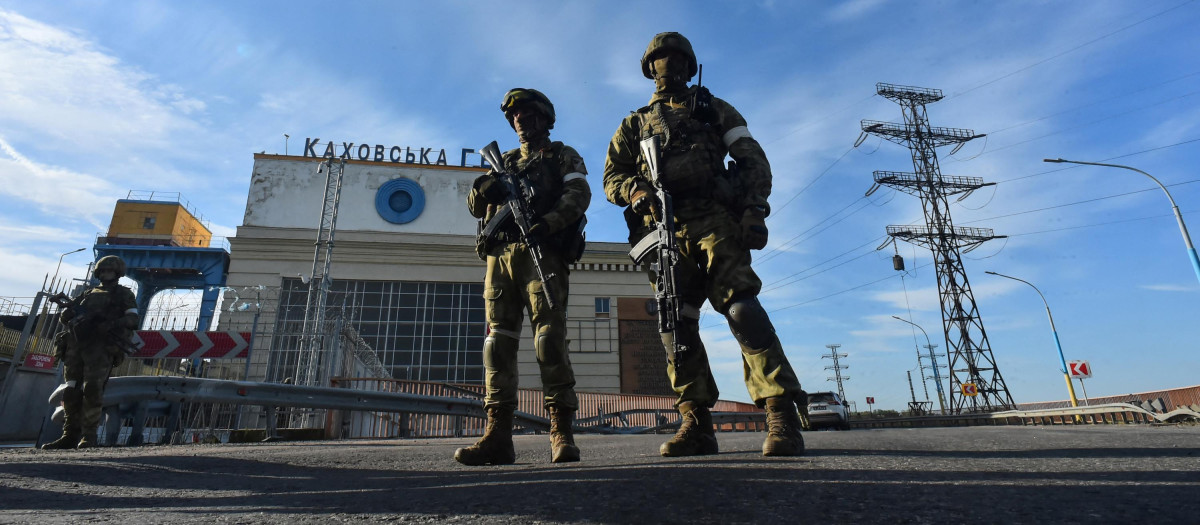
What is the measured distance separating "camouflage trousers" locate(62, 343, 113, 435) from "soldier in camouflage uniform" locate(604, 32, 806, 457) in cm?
525

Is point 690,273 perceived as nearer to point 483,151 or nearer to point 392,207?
point 483,151

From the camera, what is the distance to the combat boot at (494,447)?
2.68 metres

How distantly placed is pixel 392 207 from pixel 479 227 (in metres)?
21.7

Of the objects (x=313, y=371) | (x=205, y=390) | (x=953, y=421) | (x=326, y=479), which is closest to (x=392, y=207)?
(x=313, y=371)

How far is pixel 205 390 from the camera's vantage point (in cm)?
593

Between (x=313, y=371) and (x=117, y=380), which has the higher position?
(x=313, y=371)

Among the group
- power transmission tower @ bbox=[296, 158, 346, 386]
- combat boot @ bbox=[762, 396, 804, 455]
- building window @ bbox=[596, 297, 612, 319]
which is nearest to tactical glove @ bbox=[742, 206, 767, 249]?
combat boot @ bbox=[762, 396, 804, 455]

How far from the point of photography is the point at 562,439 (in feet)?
9.24

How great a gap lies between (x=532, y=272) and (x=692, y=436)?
1.25 m

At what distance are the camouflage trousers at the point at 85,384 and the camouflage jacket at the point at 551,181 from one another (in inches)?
173

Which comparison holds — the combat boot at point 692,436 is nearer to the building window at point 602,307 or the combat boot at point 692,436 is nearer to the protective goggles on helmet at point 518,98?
the protective goggles on helmet at point 518,98

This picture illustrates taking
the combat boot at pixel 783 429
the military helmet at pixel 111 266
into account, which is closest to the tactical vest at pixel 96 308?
the military helmet at pixel 111 266

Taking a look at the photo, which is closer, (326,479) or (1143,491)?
(1143,491)

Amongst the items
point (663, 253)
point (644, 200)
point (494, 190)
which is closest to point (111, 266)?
point (494, 190)
